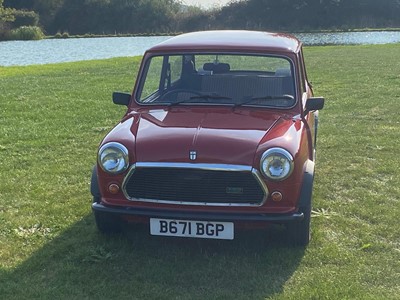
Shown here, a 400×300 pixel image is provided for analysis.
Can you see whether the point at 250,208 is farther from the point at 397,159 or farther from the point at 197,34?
the point at 397,159

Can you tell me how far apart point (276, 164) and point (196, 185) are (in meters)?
0.62

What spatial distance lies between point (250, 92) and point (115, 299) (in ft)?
7.53

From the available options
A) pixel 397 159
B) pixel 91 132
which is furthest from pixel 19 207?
pixel 397 159

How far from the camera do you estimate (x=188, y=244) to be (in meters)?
4.79

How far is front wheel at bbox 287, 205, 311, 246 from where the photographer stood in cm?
452

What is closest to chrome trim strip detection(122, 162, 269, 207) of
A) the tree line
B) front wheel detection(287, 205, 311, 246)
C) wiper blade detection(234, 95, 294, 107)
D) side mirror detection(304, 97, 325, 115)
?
front wheel detection(287, 205, 311, 246)

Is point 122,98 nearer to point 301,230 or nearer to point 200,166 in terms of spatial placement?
point 200,166

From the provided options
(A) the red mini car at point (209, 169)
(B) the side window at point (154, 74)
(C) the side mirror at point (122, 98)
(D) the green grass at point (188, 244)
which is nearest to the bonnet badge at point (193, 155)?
(A) the red mini car at point (209, 169)

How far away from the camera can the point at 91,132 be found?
9.25 meters

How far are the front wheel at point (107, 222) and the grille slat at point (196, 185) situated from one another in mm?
437

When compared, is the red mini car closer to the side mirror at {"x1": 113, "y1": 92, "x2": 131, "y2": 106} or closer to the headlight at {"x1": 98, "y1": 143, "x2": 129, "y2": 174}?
the headlight at {"x1": 98, "y1": 143, "x2": 129, "y2": 174}

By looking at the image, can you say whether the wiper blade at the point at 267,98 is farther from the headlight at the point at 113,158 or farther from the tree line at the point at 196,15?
the tree line at the point at 196,15

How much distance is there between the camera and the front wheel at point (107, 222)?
470 cm

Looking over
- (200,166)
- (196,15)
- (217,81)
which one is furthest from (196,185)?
(196,15)
